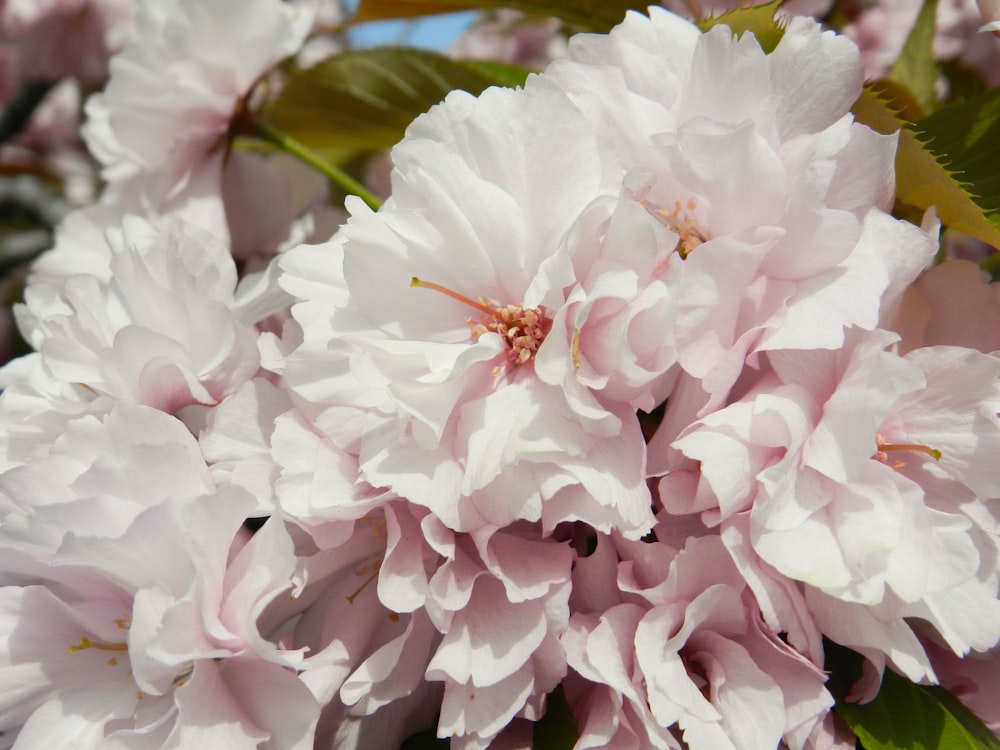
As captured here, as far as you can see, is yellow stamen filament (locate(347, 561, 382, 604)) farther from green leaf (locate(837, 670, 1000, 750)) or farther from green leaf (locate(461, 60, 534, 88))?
green leaf (locate(461, 60, 534, 88))

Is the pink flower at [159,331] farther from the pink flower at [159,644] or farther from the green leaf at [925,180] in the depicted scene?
the green leaf at [925,180]

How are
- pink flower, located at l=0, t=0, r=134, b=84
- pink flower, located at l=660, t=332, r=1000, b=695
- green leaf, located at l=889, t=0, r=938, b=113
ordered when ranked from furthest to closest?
pink flower, located at l=0, t=0, r=134, b=84, green leaf, located at l=889, t=0, r=938, b=113, pink flower, located at l=660, t=332, r=1000, b=695

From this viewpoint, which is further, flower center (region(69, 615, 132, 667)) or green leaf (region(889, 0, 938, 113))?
green leaf (region(889, 0, 938, 113))

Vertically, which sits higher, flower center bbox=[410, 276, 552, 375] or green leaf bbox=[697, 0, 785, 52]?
green leaf bbox=[697, 0, 785, 52]

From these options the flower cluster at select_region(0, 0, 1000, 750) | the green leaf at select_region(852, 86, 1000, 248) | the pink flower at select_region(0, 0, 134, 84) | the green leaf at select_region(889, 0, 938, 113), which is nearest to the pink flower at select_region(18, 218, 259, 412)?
the flower cluster at select_region(0, 0, 1000, 750)

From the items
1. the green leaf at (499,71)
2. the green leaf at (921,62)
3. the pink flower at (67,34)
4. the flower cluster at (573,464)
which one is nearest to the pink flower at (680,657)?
the flower cluster at (573,464)

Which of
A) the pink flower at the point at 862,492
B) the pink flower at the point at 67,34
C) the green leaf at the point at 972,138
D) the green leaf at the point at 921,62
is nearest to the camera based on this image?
the pink flower at the point at 862,492

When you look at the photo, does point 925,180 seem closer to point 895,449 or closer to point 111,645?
point 895,449
